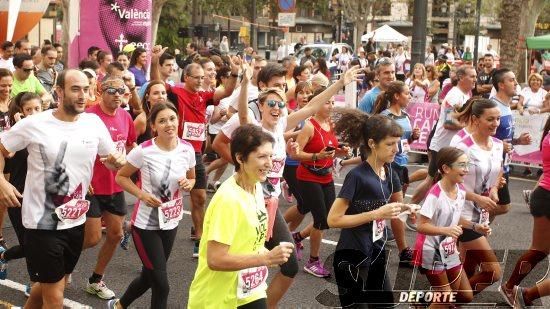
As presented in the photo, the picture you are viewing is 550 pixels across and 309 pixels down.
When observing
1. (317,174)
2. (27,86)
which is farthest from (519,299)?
(27,86)

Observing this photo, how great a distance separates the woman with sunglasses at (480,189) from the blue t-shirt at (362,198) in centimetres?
104

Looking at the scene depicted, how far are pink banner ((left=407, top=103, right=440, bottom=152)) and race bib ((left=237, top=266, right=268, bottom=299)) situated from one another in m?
10.6

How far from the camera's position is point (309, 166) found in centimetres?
714

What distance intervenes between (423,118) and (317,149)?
7.95 m

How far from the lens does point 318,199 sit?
7152 millimetres

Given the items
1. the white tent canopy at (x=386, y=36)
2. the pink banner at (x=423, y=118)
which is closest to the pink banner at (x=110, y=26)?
the pink banner at (x=423, y=118)

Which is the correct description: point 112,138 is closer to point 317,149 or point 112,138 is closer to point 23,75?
point 317,149

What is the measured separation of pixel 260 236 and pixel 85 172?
1.49 metres

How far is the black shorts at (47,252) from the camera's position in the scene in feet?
16.3

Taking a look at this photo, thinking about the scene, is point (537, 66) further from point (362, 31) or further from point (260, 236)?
point (362, 31)

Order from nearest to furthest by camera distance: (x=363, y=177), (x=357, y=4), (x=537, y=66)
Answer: (x=363, y=177) < (x=537, y=66) < (x=357, y=4)

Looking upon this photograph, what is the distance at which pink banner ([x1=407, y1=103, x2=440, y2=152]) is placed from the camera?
578 inches

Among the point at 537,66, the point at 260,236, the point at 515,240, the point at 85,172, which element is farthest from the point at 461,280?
the point at 537,66

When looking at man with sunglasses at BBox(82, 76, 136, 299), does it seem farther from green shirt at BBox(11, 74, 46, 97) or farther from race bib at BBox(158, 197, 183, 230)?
green shirt at BBox(11, 74, 46, 97)
